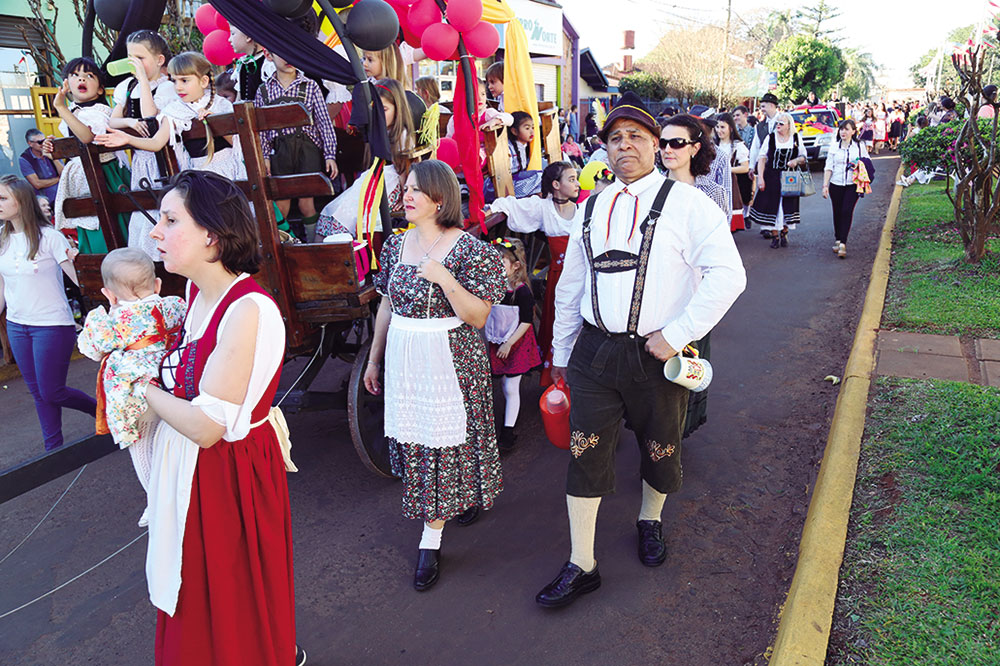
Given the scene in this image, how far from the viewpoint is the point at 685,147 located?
13.4 feet

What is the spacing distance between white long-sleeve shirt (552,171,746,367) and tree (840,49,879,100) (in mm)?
60501

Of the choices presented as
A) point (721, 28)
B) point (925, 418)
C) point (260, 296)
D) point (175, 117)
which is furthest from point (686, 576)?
point (721, 28)

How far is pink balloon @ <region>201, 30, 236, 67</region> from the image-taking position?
600 centimetres

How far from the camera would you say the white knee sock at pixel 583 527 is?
3.16 metres

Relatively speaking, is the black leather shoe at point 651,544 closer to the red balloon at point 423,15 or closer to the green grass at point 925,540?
the green grass at point 925,540

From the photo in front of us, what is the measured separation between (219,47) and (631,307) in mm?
4744

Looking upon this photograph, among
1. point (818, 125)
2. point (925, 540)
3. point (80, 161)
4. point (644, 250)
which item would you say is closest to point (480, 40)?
point (80, 161)

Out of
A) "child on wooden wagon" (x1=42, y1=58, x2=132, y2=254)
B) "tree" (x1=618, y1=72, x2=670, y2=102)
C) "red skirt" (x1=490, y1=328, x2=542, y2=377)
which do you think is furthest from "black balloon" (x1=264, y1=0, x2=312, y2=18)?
"tree" (x1=618, y1=72, x2=670, y2=102)

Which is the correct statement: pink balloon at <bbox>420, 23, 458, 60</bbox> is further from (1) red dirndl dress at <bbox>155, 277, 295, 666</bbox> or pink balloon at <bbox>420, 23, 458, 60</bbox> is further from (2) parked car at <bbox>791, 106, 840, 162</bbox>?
(2) parked car at <bbox>791, 106, 840, 162</bbox>

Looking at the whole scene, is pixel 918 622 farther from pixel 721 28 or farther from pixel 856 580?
pixel 721 28

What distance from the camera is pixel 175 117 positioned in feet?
12.8

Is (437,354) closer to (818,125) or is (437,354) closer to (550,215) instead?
(550,215)

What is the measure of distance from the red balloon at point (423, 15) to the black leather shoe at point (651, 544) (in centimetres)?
386

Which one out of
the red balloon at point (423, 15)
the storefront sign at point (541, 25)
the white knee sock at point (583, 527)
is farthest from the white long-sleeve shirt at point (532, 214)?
the storefront sign at point (541, 25)
